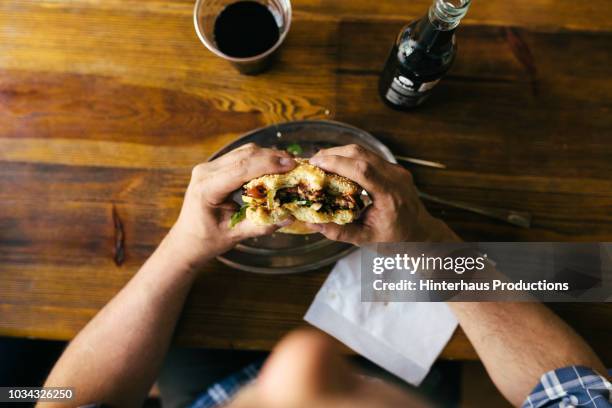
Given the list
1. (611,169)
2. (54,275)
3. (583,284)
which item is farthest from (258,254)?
(611,169)

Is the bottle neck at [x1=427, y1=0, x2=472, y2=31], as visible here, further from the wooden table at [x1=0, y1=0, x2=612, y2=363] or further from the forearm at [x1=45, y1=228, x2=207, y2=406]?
the forearm at [x1=45, y1=228, x2=207, y2=406]

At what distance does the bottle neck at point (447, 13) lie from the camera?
73 centimetres

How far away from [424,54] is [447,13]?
0.38ft

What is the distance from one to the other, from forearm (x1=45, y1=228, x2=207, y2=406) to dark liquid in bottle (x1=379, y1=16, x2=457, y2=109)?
0.61 meters

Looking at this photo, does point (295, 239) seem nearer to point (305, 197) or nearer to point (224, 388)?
point (305, 197)

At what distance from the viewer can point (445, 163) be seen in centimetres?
105

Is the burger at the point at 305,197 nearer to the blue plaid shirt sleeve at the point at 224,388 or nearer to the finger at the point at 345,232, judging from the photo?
the finger at the point at 345,232

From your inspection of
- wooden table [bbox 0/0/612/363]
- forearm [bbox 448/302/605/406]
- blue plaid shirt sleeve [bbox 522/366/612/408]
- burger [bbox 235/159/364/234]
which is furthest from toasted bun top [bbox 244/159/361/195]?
blue plaid shirt sleeve [bbox 522/366/612/408]

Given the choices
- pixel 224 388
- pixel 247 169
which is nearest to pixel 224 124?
pixel 247 169

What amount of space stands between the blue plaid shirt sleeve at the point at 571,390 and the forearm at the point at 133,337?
0.78m

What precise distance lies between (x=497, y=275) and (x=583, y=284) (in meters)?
0.22

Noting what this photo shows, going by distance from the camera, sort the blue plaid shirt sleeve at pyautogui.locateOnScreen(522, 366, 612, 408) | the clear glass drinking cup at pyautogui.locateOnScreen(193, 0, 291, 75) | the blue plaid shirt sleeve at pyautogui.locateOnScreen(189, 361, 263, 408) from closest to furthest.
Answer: the blue plaid shirt sleeve at pyautogui.locateOnScreen(522, 366, 612, 408) → the clear glass drinking cup at pyautogui.locateOnScreen(193, 0, 291, 75) → the blue plaid shirt sleeve at pyautogui.locateOnScreen(189, 361, 263, 408)

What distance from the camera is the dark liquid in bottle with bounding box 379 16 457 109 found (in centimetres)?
82

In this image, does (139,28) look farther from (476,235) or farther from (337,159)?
(476,235)
